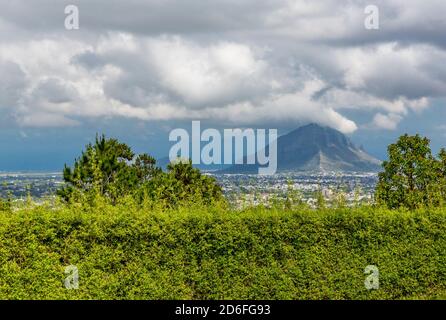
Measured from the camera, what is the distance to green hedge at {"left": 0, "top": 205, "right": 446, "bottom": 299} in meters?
11.9

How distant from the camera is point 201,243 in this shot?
12.7 metres

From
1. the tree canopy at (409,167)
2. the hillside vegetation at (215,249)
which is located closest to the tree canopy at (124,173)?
the tree canopy at (409,167)

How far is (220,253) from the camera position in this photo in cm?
1281

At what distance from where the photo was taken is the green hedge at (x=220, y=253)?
39.1 ft

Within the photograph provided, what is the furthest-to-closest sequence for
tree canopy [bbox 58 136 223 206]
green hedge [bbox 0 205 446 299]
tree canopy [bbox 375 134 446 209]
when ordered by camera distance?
1. tree canopy [bbox 58 136 223 206]
2. tree canopy [bbox 375 134 446 209]
3. green hedge [bbox 0 205 446 299]

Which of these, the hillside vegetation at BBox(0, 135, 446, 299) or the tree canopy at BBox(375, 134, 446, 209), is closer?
the hillside vegetation at BBox(0, 135, 446, 299)

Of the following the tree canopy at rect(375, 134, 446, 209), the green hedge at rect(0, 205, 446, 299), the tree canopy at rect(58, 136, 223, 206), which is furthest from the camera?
the tree canopy at rect(58, 136, 223, 206)

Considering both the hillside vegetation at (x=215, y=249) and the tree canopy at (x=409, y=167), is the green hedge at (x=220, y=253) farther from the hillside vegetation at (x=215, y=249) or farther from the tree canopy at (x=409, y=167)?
the tree canopy at (x=409, y=167)

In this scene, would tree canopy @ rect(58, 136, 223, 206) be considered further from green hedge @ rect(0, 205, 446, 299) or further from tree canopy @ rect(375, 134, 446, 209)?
green hedge @ rect(0, 205, 446, 299)

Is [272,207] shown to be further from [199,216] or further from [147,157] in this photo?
[147,157]

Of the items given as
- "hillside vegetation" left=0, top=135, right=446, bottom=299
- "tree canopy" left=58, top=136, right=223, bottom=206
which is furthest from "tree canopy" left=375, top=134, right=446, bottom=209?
"hillside vegetation" left=0, top=135, right=446, bottom=299

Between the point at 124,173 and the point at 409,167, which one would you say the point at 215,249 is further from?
the point at 124,173
